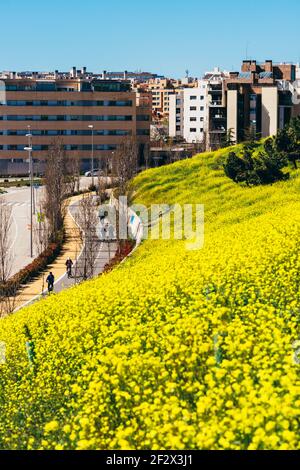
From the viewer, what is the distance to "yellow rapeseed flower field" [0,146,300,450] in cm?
1023

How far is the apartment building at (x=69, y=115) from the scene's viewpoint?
295 ft

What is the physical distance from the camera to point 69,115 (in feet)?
298

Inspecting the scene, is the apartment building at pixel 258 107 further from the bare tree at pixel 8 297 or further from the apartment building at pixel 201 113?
the bare tree at pixel 8 297

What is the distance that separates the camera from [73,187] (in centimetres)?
6856

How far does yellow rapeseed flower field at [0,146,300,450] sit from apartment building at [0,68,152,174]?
2743 inches

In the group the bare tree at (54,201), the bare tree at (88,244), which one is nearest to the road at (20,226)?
the bare tree at (54,201)

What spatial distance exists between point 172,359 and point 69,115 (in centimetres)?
8019

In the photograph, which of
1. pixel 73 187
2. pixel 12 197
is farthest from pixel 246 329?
pixel 12 197

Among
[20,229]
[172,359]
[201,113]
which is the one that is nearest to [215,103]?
[201,113]

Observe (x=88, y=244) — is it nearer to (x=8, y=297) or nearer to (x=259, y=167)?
(x=8, y=297)

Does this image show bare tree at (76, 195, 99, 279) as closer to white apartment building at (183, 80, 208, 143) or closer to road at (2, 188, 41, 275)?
road at (2, 188, 41, 275)

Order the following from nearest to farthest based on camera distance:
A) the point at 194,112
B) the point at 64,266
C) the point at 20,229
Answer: the point at 64,266 → the point at 20,229 → the point at 194,112

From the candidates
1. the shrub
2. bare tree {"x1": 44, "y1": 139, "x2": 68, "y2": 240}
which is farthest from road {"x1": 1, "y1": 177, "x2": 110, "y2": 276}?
the shrub

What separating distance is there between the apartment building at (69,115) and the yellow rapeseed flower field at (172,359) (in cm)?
6968
